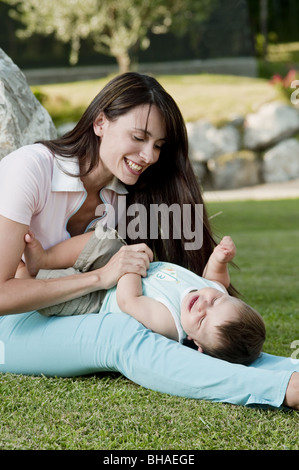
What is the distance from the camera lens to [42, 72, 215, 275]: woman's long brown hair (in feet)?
9.63

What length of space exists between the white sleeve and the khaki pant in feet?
0.93

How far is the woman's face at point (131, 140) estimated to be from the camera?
288 cm

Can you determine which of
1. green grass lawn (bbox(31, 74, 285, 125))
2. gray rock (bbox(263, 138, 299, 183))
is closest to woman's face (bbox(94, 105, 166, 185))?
gray rock (bbox(263, 138, 299, 183))

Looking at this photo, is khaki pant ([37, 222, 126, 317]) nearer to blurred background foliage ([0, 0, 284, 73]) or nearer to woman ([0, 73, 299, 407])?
woman ([0, 73, 299, 407])

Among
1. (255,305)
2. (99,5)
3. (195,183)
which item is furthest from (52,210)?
(99,5)

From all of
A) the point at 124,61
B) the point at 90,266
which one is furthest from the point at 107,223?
the point at 124,61

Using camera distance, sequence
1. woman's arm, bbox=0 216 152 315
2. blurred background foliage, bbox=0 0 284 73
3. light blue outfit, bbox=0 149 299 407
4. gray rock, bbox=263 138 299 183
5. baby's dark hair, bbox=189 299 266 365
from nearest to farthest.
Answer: light blue outfit, bbox=0 149 299 407 → baby's dark hair, bbox=189 299 266 365 → woman's arm, bbox=0 216 152 315 → gray rock, bbox=263 138 299 183 → blurred background foliage, bbox=0 0 284 73

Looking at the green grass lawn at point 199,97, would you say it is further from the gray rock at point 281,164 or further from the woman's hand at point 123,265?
the woman's hand at point 123,265

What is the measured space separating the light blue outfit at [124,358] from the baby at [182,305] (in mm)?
96

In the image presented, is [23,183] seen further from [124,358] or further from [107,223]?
[124,358]

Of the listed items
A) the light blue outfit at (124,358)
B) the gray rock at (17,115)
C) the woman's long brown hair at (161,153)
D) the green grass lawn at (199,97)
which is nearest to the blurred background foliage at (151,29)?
the green grass lawn at (199,97)

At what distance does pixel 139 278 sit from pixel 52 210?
512 millimetres

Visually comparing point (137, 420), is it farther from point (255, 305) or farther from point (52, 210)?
point (255, 305)

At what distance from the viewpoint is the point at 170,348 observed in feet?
8.14
